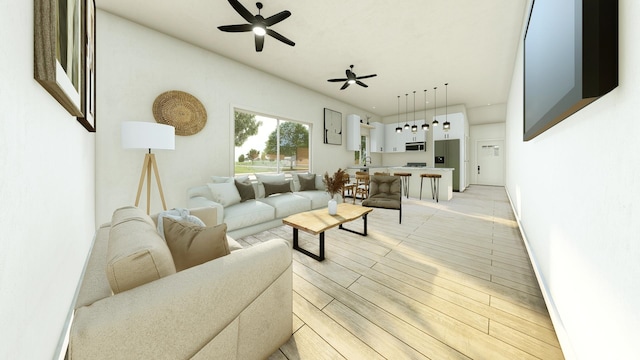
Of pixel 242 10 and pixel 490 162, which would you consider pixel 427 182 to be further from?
pixel 242 10

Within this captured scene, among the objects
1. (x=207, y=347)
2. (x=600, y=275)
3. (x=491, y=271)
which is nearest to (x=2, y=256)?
(x=207, y=347)

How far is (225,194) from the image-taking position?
10.7ft

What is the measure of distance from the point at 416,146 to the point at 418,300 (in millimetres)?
7593

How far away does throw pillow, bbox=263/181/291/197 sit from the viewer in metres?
4.02

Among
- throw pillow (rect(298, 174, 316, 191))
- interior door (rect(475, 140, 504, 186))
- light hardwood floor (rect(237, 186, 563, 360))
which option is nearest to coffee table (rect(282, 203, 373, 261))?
light hardwood floor (rect(237, 186, 563, 360))

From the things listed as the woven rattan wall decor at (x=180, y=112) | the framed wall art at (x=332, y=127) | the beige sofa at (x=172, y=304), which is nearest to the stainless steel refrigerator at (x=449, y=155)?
the framed wall art at (x=332, y=127)

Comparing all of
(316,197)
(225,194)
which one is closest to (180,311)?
(225,194)

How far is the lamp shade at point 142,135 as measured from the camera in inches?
97.6

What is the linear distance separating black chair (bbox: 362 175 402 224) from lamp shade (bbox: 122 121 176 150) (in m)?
3.10

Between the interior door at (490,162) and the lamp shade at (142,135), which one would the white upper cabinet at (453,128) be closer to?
the interior door at (490,162)

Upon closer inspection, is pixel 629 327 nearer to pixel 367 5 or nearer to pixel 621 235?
pixel 621 235

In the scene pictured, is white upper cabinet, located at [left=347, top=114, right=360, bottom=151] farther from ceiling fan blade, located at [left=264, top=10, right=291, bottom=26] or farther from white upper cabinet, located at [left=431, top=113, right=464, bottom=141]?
ceiling fan blade, located at [left=264, top=10, right=291, bottom=26]

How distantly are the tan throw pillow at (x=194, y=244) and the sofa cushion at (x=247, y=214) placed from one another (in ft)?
5.74

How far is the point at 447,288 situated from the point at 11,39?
2.92 metres
